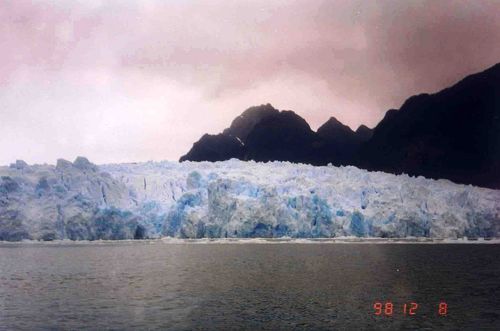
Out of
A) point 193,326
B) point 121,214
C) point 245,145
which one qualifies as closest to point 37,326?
point 193,326

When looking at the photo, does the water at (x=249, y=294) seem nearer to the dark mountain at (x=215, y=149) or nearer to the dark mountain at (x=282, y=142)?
the dark mountain at (x=282, y=142)

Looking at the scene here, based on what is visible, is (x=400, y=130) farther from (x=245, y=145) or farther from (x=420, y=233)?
(x=245, y=145)

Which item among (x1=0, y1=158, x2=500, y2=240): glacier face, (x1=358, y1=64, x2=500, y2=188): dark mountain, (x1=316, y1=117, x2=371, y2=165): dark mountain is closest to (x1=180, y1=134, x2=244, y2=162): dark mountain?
(x1=316, y1=117, x2=371, y2=165): dark mountain

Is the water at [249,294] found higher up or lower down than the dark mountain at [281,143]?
lower down

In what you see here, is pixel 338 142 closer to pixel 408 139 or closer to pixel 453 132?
pixel 408 139

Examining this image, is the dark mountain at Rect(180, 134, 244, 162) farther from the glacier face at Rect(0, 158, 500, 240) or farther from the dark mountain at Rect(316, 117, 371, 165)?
the glacier face at Rect(0, 158, 500, 240)

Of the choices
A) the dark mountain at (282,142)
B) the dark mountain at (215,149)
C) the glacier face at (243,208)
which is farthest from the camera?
the dark mountain at (215,149)
